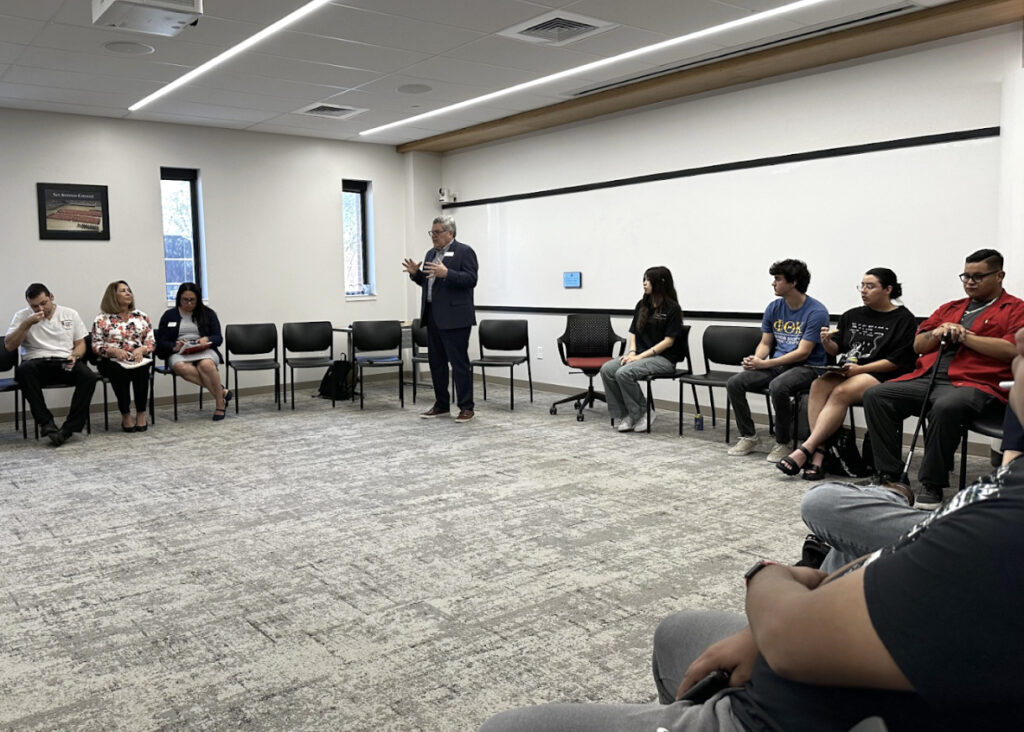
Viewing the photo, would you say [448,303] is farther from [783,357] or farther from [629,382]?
[783,357]

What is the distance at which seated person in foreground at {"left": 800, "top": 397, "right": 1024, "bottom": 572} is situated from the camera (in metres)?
1.62

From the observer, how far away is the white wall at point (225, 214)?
25.2 ft

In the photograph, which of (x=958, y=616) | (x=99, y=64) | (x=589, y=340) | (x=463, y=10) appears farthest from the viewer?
(x=589, y=340)

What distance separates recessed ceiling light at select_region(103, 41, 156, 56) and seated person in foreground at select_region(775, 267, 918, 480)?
4.92 m

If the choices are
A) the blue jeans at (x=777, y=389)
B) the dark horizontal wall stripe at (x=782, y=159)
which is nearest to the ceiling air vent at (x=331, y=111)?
the dark horizontal wall stripe at (x=782, y=159)

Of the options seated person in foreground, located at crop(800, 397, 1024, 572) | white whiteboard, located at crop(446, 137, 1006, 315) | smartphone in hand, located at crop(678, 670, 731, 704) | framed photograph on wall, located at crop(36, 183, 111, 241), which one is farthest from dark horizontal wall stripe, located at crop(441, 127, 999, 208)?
smartphone in hand, located at crop(678, 670, 731, 704)

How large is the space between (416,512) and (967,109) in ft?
14.1

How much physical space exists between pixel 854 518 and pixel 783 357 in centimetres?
407

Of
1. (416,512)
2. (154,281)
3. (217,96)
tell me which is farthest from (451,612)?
(154,281)

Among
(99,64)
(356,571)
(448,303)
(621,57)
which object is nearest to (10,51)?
(99,64)

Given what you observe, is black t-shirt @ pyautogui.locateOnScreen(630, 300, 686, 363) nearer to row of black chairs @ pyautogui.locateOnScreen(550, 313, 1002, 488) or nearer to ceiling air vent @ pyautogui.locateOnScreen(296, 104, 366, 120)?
row of black chairs @ pyautogui.locateOnScreen(550, 313, 1002, 488)

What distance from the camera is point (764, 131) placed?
664cm

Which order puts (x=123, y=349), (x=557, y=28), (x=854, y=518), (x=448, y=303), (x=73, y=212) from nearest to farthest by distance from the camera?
(x=854, y=518)
(x=557, y=28)
(x=123, y=349)
(x=448, y=303)
(x=73, y=212)

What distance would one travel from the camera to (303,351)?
8.48 metres
